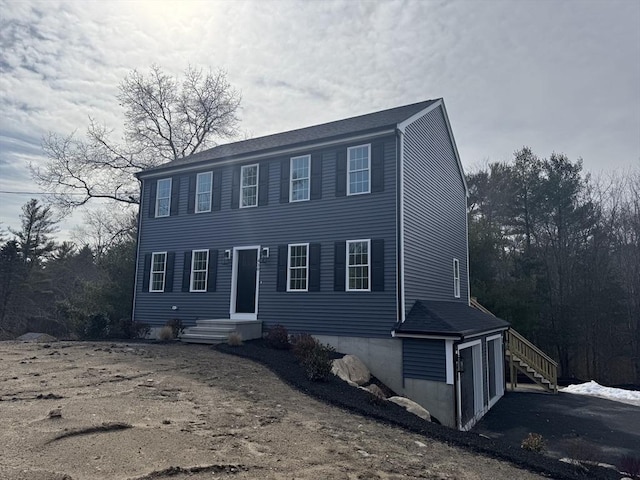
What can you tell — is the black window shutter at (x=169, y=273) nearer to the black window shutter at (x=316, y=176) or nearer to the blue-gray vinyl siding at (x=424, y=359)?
the black window shutter at (x=316, y=176)

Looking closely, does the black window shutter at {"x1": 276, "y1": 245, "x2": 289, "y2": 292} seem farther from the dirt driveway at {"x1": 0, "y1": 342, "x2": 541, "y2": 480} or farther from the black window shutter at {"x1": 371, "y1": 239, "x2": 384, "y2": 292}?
the dirt driveway at {"x1": 0, "y1": 342, "x2": 541, "y2": 480}

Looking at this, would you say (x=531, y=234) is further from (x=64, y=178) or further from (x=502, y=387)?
(x=64, y=178)

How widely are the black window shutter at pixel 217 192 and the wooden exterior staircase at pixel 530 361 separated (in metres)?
12.2

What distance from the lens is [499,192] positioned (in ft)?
87.9

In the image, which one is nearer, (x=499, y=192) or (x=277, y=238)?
(x=277, y=238)

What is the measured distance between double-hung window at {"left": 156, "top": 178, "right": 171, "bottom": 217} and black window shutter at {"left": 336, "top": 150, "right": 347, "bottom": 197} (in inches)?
276

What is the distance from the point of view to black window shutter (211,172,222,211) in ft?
47.4

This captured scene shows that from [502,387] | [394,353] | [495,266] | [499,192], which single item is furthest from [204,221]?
[499,192]

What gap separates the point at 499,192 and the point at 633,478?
23358 mm

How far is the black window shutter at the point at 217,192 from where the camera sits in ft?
47.4

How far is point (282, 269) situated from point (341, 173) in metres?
3.35

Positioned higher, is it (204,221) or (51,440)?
(204,221)

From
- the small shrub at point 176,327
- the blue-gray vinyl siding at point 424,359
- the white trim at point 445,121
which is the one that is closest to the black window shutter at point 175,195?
the small shrub at point 176,327

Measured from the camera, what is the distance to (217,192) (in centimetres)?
1450
